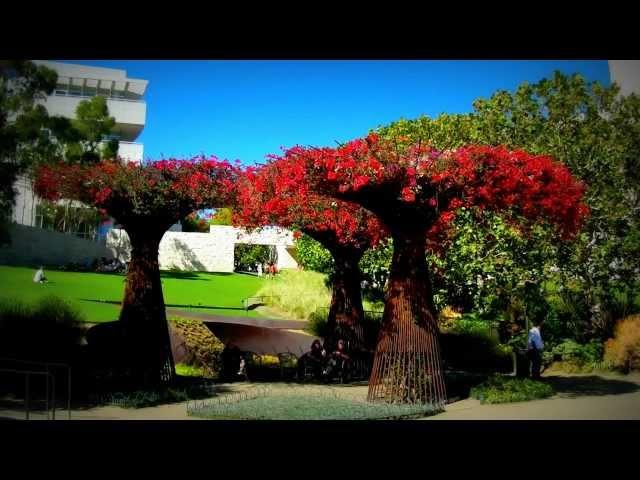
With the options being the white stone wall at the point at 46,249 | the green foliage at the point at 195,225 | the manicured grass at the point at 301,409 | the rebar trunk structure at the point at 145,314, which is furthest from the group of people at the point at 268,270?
the manicured grass at the point at 301,409

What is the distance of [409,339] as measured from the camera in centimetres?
854

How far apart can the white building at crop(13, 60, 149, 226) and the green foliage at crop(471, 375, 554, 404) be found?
22.0 ft

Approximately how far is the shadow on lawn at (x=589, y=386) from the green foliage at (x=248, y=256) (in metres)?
6.92

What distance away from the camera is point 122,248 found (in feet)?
34.5

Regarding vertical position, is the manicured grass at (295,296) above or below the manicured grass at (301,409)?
above

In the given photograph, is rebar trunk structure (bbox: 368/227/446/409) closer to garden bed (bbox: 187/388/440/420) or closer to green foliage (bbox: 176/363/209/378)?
garden bed (bbox: 187/388/440/420)

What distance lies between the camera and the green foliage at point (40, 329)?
9.15m

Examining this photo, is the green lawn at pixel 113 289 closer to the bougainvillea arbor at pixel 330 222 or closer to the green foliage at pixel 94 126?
the bougainvillea arbor at pixel 330 222

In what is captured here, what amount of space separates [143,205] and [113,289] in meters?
2.19

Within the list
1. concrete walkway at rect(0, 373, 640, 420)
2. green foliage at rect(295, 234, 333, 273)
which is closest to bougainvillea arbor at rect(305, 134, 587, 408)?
concrete walkway at rect(0, 373, 640, 420)
